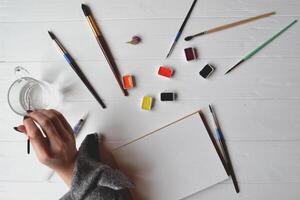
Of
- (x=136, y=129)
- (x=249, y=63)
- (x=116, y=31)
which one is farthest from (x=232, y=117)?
(x=116, y=31)

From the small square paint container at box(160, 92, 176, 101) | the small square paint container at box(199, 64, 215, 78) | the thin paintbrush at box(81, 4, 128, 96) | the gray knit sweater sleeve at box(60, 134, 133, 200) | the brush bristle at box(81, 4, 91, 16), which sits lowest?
the gray knit sweater sleeve at box(60, 134, 133, 200)

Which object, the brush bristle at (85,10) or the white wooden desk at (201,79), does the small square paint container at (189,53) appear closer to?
the white wooden desk at (201,79)

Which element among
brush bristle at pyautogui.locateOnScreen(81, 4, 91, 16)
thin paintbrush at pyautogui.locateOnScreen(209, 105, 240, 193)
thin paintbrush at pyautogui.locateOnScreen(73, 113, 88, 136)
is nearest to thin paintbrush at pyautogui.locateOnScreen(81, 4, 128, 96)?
brush bristle at pyautogui.locateOnScreen(81, 4, 91, 16)

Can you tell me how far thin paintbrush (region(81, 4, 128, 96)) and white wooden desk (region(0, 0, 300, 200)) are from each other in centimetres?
2

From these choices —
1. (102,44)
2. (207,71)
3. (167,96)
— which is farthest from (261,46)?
(102,44)

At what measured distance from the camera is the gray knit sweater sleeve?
2.29 ft

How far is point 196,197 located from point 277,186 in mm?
216

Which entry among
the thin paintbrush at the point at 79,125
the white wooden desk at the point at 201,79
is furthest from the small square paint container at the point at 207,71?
the thin paintbrush at the point at 79,125

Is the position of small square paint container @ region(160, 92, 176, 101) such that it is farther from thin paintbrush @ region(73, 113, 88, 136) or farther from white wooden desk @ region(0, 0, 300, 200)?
thin paintbrush @ region(73, 113, 88, 136)

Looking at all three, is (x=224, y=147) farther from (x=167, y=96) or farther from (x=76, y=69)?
(x=76, y=69)

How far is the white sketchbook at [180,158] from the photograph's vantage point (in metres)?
0.80

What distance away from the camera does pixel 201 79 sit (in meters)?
0.80

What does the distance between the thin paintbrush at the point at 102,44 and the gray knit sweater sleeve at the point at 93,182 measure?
0.20 meters

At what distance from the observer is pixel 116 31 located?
805mm
